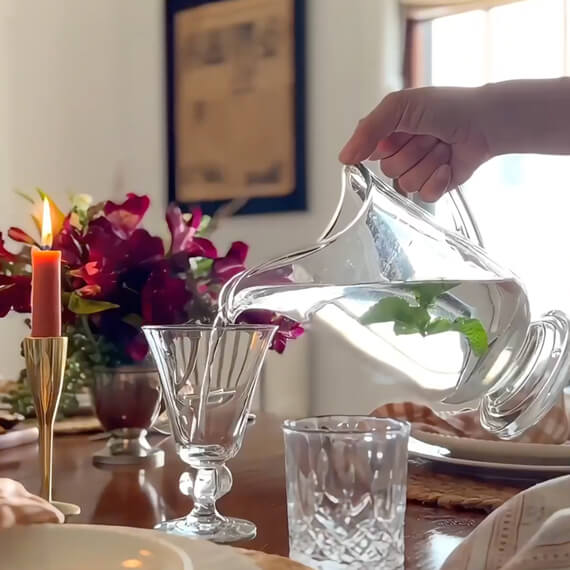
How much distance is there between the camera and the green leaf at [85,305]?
0.94m

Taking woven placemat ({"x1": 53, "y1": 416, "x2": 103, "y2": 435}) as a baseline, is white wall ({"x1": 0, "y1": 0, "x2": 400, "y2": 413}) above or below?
above

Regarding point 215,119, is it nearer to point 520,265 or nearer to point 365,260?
point 520,265

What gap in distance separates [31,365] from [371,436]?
0.29 metres

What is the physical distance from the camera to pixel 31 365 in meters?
0.70

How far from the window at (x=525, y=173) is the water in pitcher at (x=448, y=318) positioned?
1471 millimetres

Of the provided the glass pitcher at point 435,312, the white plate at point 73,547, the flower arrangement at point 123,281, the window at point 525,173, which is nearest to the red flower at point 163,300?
the flower arrangement at point 123,281

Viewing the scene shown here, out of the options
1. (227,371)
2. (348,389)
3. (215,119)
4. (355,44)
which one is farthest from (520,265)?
(227,371)

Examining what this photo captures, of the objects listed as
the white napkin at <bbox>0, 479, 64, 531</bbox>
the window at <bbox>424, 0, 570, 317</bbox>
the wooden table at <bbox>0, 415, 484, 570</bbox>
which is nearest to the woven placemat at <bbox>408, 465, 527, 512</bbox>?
the wooden table at <bbox>0, 415, 484, 570</bbox>

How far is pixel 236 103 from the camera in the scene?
2734 millimetres

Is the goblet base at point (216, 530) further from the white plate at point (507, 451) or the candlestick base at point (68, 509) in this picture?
the white plate at point (507, 451)

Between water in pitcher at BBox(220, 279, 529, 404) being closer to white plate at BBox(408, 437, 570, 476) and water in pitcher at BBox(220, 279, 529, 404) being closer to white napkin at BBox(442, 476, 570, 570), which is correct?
white plate at BBox(408, 437, 570, 476)

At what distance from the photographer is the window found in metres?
2.20

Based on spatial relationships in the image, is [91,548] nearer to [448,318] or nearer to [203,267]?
[448,318]

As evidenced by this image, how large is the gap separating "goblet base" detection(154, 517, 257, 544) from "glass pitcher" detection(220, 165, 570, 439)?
0.16m
